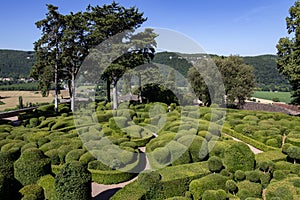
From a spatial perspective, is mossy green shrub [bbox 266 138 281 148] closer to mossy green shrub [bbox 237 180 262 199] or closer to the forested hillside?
mossy green shrub [bbox 237 180 262 199]

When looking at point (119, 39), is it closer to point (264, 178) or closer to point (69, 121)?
point (69, 121)

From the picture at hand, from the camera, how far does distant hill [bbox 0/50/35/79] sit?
10406cm

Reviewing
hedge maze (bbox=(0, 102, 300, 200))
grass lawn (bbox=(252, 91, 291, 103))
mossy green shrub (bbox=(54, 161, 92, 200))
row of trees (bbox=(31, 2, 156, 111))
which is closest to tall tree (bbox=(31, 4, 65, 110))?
row of trees (bbox=(31, 2, 156, 111))

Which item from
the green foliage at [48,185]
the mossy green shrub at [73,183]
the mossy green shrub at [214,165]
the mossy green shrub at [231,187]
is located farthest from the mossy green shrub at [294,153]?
the green foliage at [48,185]

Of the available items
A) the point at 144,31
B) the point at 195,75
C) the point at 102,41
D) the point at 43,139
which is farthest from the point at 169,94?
the point at 43,139

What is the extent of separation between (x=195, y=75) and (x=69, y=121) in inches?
758

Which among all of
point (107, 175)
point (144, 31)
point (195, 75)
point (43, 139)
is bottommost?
point (107, 175)

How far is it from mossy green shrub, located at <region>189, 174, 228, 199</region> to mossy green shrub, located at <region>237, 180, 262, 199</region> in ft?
1.92

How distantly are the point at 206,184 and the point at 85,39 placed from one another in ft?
73.9

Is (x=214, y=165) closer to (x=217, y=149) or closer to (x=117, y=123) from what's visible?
(x=217, y=149)

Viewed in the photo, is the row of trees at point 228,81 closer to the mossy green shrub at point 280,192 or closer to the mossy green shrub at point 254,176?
the mossy green shrub at point 254,176

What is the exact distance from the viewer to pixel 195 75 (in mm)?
34594

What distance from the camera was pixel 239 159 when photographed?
10.4 metres

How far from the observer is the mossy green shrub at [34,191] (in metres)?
8.73
